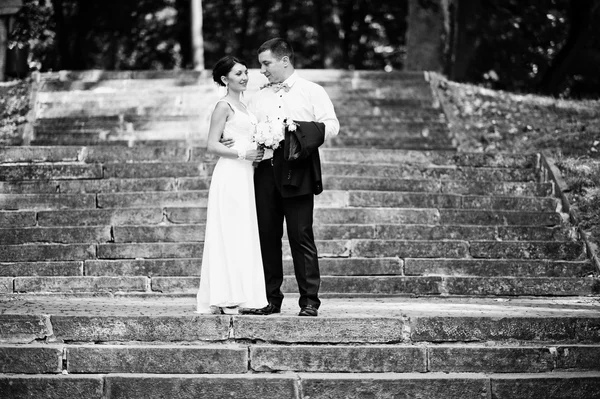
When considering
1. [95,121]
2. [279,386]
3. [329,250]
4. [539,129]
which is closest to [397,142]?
[539,129]

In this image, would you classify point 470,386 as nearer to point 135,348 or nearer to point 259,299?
point 259,299

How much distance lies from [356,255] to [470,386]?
3.33 metres

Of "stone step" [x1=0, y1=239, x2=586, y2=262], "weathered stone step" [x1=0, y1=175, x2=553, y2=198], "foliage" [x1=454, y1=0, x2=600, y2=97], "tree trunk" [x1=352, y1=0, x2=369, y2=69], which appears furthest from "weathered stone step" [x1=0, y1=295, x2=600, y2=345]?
"tree trunk" [x1=352, y1=0, x2=369, y2=69]

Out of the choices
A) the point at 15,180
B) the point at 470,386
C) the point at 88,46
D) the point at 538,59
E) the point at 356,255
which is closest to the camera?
the point at 470,386

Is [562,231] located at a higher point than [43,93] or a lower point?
lower

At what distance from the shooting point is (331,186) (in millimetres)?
10734

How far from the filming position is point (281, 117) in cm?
694

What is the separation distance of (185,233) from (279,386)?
12.3 ft

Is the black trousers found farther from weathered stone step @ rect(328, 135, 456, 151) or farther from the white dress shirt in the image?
weathered stone step @ rect(328, 135, 456, 151)

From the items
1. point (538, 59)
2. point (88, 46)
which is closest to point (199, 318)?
point (538, 59)

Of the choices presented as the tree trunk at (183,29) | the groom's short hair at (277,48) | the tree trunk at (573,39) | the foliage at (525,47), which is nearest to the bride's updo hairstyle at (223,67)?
the groom's short hair at (277,48)

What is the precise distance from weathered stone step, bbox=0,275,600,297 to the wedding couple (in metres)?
1.95

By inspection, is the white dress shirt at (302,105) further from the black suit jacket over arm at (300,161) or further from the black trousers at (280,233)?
the black trousers at (280,233)

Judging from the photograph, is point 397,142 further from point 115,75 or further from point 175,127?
point 115,75
